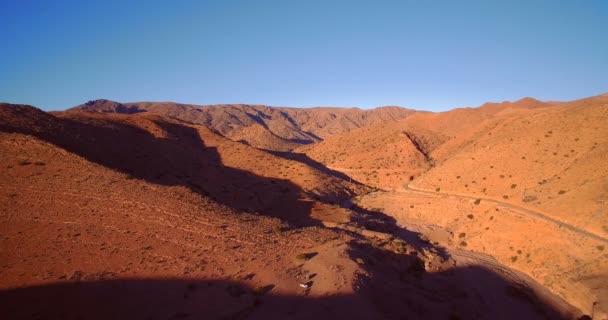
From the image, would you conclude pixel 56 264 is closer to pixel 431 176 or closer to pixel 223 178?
pixel 223 178

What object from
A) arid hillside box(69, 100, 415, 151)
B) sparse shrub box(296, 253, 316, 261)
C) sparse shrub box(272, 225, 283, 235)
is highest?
arid hillside box(69, 100, 415, 151)

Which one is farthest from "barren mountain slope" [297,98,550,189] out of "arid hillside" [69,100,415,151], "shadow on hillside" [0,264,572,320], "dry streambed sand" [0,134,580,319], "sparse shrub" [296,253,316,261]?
"shadow on hillside" [0,264,572,320]

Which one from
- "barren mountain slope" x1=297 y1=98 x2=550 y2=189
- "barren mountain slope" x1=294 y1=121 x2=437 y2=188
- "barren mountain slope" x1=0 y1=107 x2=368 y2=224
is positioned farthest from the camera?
"barren mountain slope" x1=297 y1=98 x2=550 y2=189

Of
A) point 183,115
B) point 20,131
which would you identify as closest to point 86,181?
point 20,131

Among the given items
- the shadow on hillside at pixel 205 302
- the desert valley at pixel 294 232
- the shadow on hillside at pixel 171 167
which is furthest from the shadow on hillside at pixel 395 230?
the shadow on hillside at pixel 205 302

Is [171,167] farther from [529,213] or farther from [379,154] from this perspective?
[379,154]

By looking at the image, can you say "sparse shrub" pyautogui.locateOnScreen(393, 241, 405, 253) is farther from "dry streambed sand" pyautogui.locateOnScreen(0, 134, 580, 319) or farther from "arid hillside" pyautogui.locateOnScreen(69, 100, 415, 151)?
"arid hillside" pyautogui.locateOnScreen(69, 100, 415, 151)
